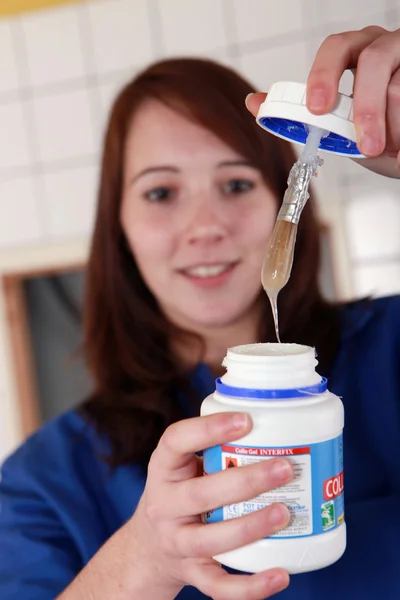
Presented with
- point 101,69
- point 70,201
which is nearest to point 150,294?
point 70,201

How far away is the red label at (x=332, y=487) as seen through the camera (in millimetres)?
468

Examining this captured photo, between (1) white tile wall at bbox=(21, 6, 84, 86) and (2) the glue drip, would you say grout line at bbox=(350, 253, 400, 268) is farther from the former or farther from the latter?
(2) the glue drip

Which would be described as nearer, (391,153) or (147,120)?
(391,153)

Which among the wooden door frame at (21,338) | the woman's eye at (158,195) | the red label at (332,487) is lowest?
the wooden door frame at (21,338)

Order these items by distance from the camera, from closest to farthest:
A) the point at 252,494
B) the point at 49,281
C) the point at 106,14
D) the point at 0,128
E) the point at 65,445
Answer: the point at 252,494
the point at 65,445
the point at 106,14
the point at 0,128
the point at 49,281

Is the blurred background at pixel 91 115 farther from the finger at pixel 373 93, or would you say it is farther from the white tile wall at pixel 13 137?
the finger at pixel 373 93

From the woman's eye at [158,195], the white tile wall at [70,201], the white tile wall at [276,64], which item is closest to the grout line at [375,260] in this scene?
the white tile wall at [276,64]

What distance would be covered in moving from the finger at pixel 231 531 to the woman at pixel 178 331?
0.23 metres

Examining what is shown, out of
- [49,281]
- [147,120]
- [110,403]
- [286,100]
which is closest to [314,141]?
[286,100]

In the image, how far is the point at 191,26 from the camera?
159cm

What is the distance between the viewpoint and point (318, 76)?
0.48m

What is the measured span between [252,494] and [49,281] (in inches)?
71.4

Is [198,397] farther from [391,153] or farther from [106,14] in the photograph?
[106,14]

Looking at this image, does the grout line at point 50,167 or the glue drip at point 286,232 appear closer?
the glue drip at point 286,232
